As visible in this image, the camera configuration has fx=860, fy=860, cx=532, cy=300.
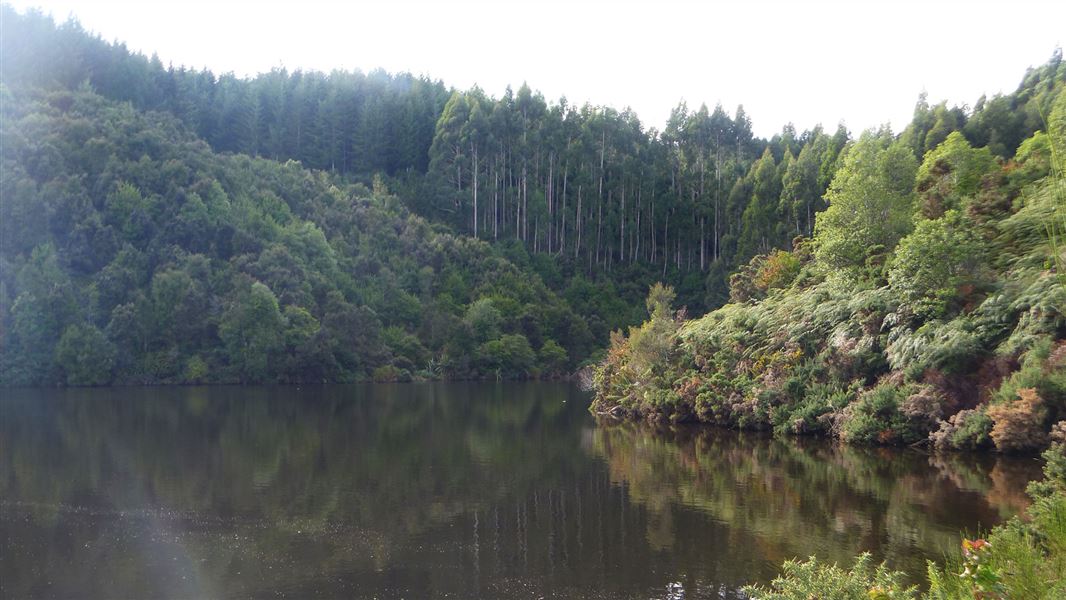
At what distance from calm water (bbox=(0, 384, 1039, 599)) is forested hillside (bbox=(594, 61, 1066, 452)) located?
1769 mm

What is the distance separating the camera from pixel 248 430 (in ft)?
116

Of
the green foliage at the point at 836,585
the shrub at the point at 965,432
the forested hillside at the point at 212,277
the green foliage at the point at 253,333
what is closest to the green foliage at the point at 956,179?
the shrub at the point at 965,432

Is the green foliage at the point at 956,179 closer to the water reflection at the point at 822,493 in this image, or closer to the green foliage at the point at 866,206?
the green foliage at the point at 866,206

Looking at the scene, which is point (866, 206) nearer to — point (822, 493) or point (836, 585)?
point (822, 493)

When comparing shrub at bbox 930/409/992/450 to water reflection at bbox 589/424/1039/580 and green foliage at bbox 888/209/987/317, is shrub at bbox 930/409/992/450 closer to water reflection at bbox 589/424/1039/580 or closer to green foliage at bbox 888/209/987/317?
water reflection at bbox 589/424/1039/580

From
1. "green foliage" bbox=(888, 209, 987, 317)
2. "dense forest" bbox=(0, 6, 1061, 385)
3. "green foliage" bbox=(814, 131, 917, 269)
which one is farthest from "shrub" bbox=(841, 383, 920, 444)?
"dense forest" bbox=(0, 6, 1061, 385)

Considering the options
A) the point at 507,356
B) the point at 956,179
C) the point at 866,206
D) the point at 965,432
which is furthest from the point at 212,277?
the point at 965,432

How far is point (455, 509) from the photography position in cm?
1983

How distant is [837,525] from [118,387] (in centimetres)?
5866

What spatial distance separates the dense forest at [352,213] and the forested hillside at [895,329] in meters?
10.7

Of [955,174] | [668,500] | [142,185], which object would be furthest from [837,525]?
[142,185]

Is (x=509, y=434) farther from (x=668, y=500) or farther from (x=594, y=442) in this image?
(x=668, y=500)

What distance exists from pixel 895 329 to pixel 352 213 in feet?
208

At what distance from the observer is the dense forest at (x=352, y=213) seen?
219 feet
